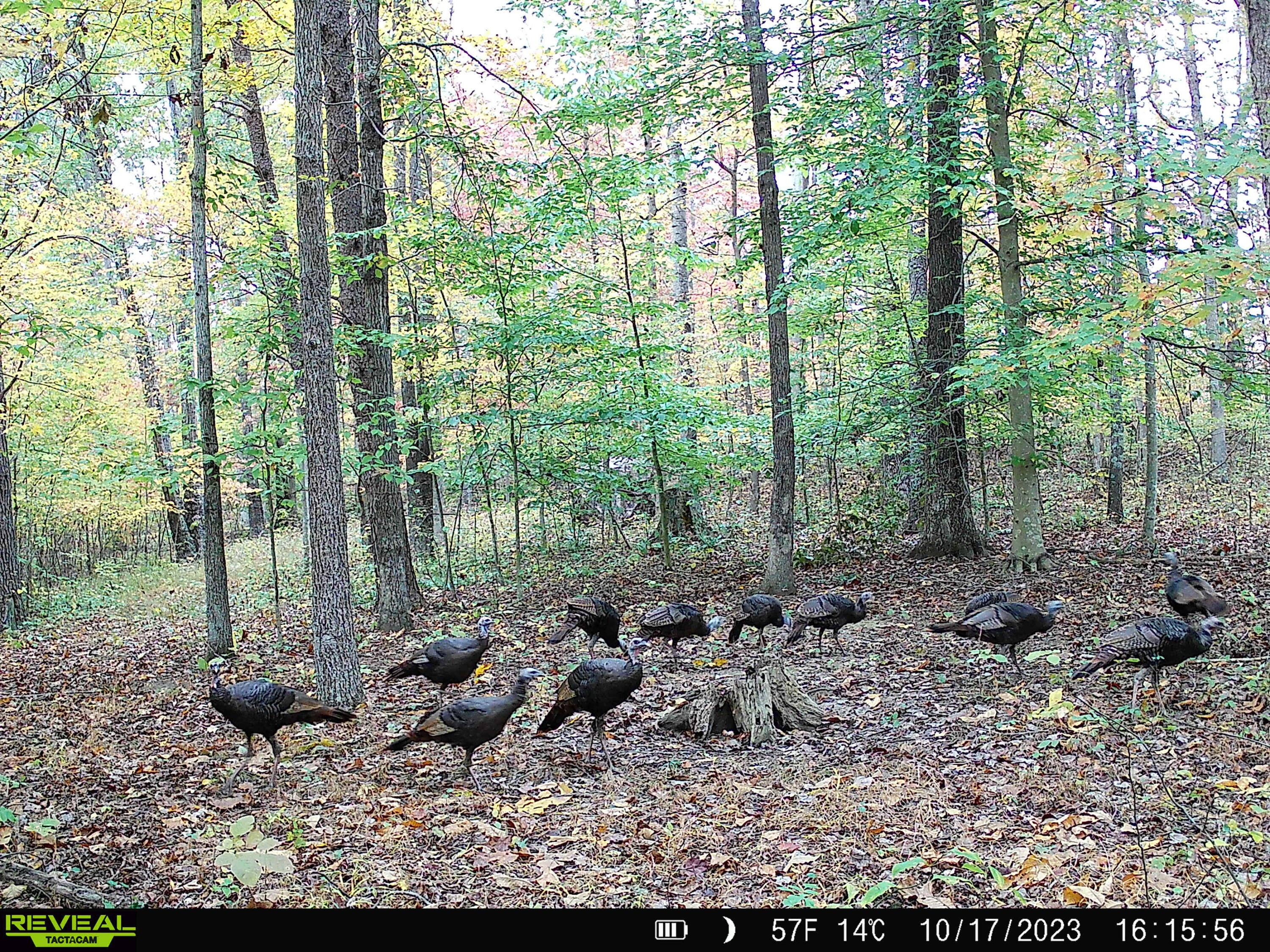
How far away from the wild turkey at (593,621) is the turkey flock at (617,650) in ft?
0.04

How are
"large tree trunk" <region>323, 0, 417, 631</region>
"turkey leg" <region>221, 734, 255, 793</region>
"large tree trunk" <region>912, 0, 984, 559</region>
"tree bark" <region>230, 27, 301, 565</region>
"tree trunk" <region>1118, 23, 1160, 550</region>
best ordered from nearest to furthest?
"turkey leg" <region>221, 734, 255, 793</region>
"tree trunk" <region>1118, 23, 1160, 550</region>
"large tree trunk" <region>912, 0, 984, 559</region>
"tree bark" <region>230, 27, 301, 565</region>
"large tree trunk" <region>323, 0, 417, 631</region>

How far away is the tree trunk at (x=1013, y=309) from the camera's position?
10289mm

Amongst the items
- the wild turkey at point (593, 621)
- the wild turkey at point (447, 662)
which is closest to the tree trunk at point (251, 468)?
the wild turkey at point (447, 662)

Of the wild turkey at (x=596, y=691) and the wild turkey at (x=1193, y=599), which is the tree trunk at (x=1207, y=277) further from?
the wild turkey at (x=596, y=691)

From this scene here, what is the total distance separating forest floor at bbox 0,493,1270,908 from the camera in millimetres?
4645

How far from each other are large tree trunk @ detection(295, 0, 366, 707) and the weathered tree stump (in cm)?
323

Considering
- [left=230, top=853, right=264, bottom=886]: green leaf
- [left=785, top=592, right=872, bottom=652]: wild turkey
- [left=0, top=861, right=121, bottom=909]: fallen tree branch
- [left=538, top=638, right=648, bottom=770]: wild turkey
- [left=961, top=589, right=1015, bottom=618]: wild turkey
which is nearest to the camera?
[left=230, top=853, right=264, bottom=886]: green leaf

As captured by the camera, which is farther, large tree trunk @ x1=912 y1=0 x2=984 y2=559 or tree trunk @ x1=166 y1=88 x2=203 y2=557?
tree trunk @ x1=166 y1=88 x2=203 y2=557

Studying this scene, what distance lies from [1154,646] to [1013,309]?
499 centimetres
